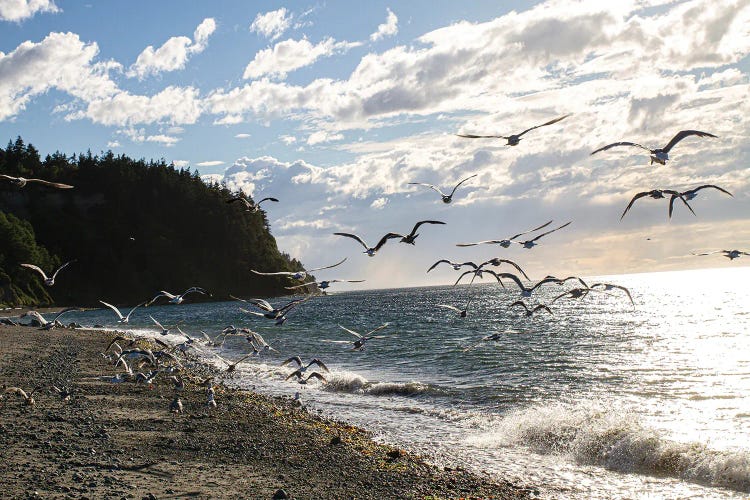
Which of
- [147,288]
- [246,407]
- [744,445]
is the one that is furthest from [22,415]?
[147,288]

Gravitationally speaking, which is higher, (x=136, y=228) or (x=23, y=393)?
(x=136, y=228)

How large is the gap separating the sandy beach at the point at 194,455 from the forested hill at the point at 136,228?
461 feet

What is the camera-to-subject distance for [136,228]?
562ft

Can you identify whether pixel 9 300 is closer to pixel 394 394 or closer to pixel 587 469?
pixel 394 394

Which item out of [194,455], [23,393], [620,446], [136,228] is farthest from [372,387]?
[136,228]

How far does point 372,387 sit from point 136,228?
6330 inches

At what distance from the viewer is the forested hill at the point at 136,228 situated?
156m

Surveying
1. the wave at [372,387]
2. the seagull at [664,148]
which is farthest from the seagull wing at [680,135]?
the wave at [372,387]

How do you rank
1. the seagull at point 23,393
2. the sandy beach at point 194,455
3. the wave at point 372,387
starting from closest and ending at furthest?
the sandy beach at point 194,455
the seagull at point 23,393
the wave at point 372,387

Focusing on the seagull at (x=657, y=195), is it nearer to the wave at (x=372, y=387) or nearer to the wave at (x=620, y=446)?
the wave at (x=620, y=446)

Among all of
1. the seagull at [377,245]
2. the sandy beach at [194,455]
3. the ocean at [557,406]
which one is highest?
the seagull at [377,245]

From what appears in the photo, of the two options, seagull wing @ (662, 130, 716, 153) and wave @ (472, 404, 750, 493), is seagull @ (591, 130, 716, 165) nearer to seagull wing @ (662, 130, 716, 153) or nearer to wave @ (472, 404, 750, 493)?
seagull wing @ (662, 130, 716, 153)

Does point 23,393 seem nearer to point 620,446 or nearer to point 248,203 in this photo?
point 248,203

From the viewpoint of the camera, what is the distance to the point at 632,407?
21.2m
